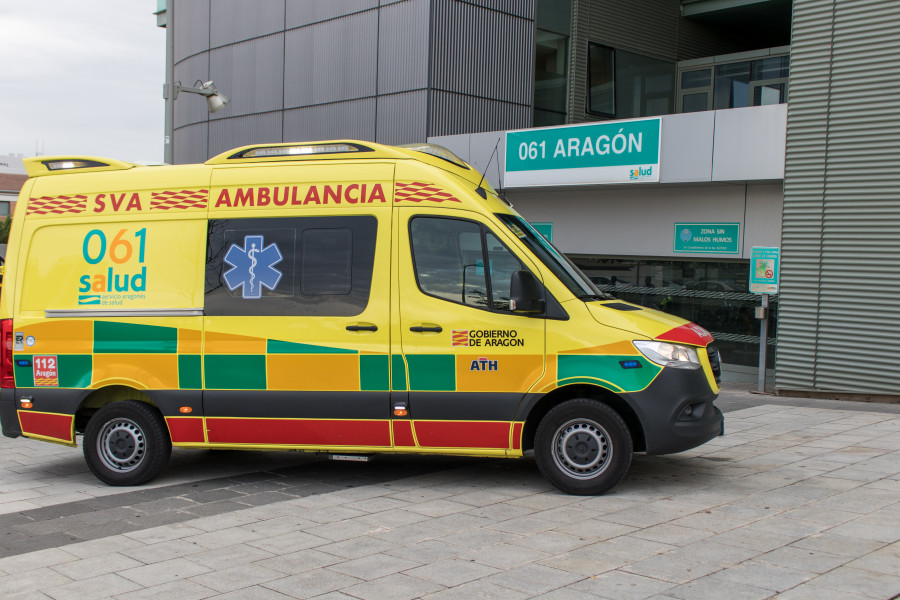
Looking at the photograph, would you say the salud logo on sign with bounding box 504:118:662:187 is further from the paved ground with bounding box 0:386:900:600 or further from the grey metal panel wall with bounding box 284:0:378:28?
the paved ground with bounding box 0:386:900:600

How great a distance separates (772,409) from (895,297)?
7.17ft

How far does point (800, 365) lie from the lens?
12391 millimetres

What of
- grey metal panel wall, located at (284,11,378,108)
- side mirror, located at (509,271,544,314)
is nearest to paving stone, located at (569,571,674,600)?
side mirror, located at (509,271,544,314)

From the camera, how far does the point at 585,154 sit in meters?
14.6

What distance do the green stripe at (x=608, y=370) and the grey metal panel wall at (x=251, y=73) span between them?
16.1 m

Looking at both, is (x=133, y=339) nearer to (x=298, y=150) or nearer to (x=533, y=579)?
(x=298, y=150)

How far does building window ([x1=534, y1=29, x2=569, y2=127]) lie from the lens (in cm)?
1911

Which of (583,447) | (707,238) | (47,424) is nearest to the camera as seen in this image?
(583,447)

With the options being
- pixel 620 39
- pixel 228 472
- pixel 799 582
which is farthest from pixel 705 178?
pixel 799 582

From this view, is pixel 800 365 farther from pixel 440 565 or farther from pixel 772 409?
pixel 440 565

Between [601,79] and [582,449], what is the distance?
46.9 feet

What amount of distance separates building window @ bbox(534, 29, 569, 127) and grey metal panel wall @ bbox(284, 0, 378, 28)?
3.64m

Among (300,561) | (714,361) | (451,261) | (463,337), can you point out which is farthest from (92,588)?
(714,361)

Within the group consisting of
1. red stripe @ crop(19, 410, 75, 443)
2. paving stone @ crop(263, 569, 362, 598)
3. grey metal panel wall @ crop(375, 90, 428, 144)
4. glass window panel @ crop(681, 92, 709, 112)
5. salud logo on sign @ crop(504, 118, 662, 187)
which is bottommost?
paving stone @ crop(263, 569, 362, 598)
